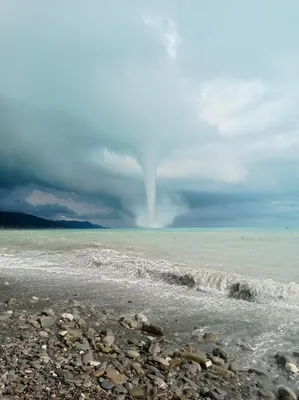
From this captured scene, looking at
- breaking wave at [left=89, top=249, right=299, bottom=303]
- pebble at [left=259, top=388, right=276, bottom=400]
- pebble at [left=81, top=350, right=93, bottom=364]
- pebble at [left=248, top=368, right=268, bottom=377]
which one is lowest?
pebble at [left=259, top=388, right=276, bottom=400]

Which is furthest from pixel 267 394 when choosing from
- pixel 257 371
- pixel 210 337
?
pixel 210 337

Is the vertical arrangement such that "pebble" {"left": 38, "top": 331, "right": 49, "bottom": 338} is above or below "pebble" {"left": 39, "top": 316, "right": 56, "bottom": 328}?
below

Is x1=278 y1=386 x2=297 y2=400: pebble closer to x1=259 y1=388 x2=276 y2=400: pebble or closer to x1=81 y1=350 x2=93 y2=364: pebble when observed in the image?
x1=259 y1=388 x2=276 y2=400: pebble

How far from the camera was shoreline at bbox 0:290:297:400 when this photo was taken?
5.24m

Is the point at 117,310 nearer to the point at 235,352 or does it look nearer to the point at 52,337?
the point at 52,337

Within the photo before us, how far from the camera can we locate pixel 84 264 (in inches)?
868

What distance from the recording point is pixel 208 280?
15508 mm

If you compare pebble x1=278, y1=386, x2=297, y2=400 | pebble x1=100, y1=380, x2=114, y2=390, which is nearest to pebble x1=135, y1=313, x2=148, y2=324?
pebble x1=100, y1=380, x2=114, y2=390

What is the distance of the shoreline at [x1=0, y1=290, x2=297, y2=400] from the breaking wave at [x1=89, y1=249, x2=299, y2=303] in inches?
224

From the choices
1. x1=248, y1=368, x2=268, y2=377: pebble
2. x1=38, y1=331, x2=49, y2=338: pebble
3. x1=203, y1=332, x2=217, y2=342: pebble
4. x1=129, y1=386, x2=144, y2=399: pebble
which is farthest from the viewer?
x1=203, y1=332, x2=217, y2=342: pebble

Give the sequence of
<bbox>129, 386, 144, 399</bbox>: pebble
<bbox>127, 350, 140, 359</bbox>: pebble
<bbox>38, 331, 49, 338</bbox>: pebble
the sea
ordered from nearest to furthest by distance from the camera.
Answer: <bbox>129, 386, 144, 399</bbox>: pebble → <bbox>127, 350, 140, 359</bbox>: pebble → <bbox>38, 331, 49, 338</bbox>: pebble → the sea

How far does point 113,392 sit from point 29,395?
1.34 metres

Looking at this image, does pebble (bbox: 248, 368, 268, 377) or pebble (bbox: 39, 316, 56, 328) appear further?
pebble (bbox: 39, 316, 56, 328)

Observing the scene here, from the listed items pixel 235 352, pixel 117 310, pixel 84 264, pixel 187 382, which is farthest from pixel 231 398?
pixel 84 264
